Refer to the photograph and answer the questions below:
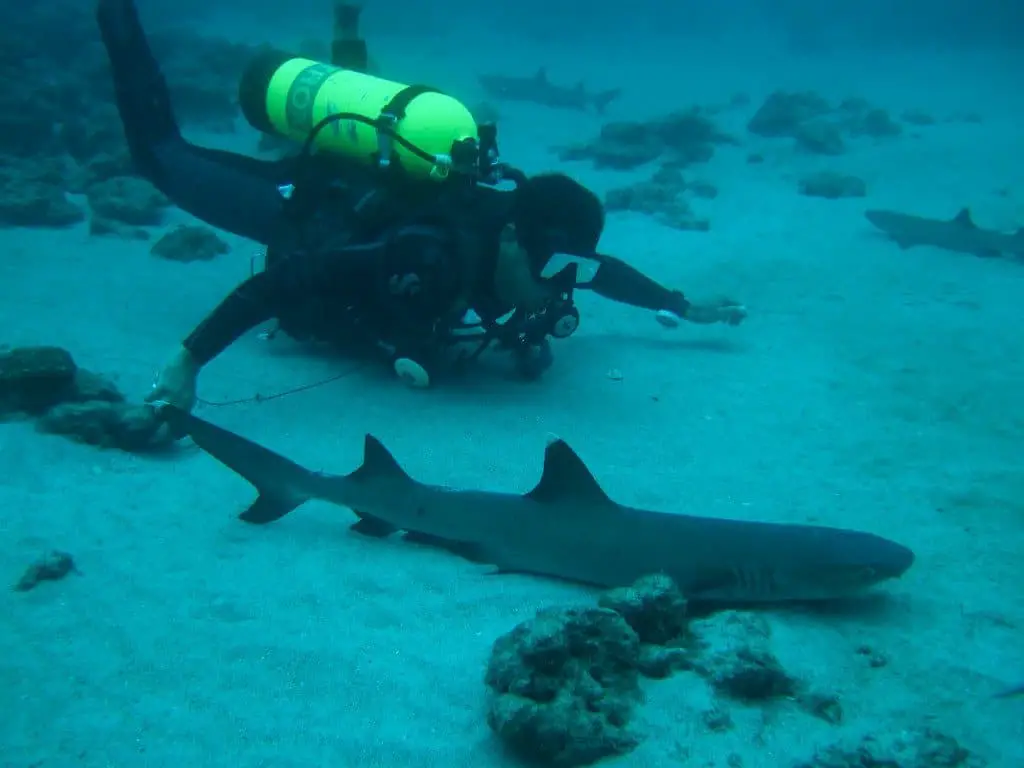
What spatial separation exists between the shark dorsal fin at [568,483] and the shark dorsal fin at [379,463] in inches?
32.6

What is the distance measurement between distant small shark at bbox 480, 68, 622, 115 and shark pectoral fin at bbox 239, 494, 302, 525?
21.9m

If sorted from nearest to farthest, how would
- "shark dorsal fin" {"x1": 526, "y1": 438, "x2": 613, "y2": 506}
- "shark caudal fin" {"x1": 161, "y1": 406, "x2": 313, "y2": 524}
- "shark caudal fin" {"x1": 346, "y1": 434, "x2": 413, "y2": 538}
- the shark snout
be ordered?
the shark snout < "shark dorsal fin" {"x1": 526, "y1": 438, "x2": 613, "y2": 506} < "shark caudal fin" {"x1": 346, "y1": 434, "x2": 413, "y2": 538} < "shark caudal fin" {"x1": 161, "y1": 406, "x2": 313, "y2": 524}

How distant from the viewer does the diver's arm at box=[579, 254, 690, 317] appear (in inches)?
287

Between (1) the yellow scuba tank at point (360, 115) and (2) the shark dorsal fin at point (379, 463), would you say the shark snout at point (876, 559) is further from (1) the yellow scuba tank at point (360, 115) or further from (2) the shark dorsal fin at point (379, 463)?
(1) the yellow scuba tank at point (360, 115)

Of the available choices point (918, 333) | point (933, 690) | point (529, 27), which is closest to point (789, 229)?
point (918, 333)

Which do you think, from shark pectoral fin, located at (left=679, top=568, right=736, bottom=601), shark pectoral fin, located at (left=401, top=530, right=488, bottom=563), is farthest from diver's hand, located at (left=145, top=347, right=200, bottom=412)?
shark pectoral fin, located at (left=679, top=568, right=736, bottom=601)

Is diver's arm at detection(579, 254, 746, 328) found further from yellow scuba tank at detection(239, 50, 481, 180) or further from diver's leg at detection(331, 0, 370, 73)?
diver's leg at detection(331, 0, 370, 73)

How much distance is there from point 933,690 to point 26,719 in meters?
3.68

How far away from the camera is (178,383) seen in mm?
4973

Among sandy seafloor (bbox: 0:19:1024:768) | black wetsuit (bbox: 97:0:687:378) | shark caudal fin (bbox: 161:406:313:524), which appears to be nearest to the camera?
sandy seafloor (bbox: 0:19:1024:768)

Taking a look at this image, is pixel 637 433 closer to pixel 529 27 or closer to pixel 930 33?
pixel 529 27

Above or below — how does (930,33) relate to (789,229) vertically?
above

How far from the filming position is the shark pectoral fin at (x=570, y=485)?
369cm

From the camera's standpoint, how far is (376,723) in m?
2.89
